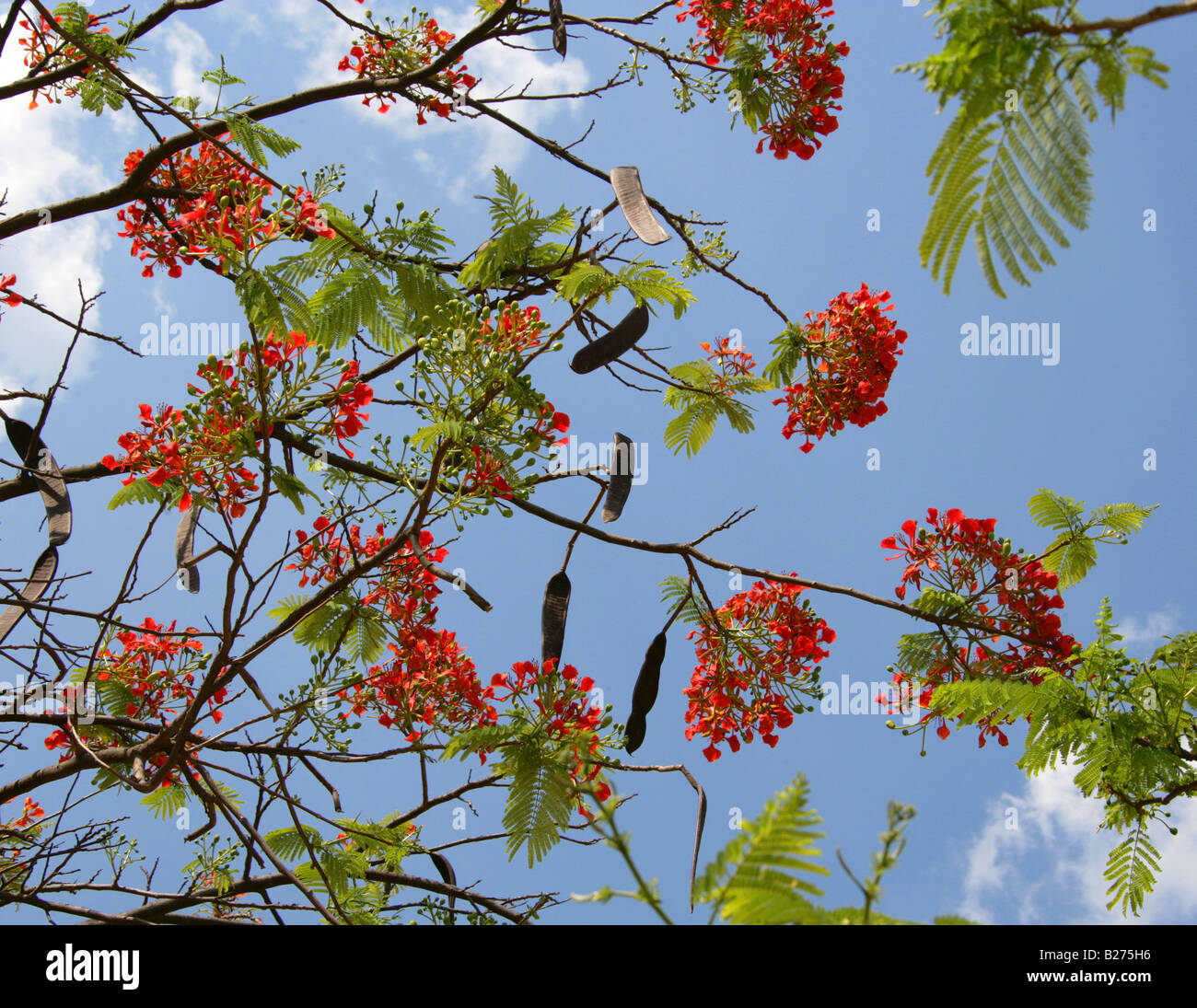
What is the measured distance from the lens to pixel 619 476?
360 cm

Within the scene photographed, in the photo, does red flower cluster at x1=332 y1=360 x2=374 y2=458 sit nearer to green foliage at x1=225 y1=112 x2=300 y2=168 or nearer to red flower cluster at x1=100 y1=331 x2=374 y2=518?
red flower cluster at x1=100 y1=331 x2=374 y2=518

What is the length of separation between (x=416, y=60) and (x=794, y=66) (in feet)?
7.20

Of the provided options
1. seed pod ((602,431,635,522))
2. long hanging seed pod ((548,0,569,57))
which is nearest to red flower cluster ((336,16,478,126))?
long hanging seed pod ((548,0,569,57))

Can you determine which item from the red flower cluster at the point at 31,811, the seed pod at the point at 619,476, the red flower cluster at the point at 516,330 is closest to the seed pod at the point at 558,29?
the seed pod at the point at 619,476

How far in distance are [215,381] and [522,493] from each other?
0.97 meters

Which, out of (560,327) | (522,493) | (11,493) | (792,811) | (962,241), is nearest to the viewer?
(792,811)

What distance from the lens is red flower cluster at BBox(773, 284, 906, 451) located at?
421cm

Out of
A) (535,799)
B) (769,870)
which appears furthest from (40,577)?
(769,870)

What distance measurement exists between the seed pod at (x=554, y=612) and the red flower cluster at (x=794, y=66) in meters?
3.17

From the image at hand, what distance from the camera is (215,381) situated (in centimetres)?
243
